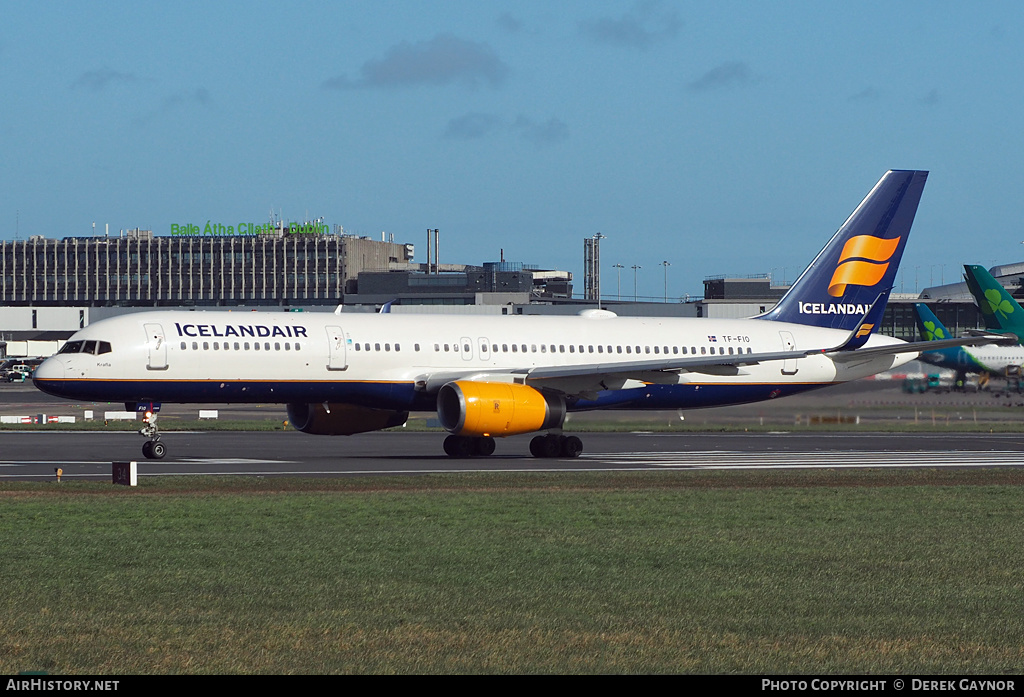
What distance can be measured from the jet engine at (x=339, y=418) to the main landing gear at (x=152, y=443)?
507 cm

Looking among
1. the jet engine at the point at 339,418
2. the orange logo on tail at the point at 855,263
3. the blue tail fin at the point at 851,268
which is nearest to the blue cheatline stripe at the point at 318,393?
the jet engine at the point at 339,418

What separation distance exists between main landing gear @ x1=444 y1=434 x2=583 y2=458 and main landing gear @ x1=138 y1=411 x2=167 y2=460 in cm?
852

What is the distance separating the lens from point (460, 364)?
4141 centimetres

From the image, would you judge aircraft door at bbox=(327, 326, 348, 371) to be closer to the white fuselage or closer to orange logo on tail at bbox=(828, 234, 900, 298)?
the white fuselage

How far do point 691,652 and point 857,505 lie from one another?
46.0 feet

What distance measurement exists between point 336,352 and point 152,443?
5.97 metres

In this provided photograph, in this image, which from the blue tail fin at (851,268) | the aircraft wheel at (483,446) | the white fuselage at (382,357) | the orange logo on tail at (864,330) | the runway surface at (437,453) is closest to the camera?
the runway surface at (437,453)

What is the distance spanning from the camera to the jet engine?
41844 mm

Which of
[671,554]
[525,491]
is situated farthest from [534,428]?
[671,554]

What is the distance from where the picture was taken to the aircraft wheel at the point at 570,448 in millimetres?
40875

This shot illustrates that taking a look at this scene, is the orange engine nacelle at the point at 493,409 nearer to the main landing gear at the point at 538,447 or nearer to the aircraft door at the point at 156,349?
the main landing gear at the point at 538,447

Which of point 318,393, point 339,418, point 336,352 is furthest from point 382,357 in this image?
point 339,418

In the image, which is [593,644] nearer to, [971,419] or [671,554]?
[671,554]

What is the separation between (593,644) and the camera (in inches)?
472
